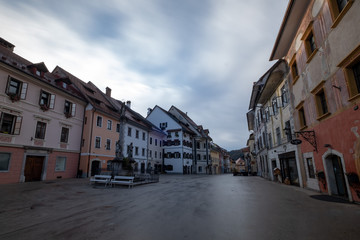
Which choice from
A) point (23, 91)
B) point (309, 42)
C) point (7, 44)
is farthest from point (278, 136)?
point (7, 44)

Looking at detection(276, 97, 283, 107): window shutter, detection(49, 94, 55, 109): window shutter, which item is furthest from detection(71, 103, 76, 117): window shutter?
detection(276, 97, 283, 107): window shutter

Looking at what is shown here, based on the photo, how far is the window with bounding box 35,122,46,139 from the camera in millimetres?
18969

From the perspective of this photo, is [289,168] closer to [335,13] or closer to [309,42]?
[309,42]

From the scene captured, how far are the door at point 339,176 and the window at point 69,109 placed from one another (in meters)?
24.5

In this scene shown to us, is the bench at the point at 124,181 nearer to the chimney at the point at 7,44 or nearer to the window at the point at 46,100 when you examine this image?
the window at the point at 46,100

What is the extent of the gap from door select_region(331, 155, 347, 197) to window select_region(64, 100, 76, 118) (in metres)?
24.5

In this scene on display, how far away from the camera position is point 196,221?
5355 millimetres

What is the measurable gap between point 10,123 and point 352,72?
23.8 metres

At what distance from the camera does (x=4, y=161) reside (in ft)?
52.8

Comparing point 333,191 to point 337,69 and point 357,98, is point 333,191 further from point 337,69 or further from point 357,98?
point 337,69

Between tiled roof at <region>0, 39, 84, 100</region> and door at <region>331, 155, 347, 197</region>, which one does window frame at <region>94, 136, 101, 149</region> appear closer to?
tiled roof at <region>0, 39, 84, 100</region>

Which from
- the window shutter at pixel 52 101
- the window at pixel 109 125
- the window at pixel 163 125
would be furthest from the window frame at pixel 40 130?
the window at pixel 163 125

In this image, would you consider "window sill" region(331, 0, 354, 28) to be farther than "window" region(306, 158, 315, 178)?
No

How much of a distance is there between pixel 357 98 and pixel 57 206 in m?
12.4
